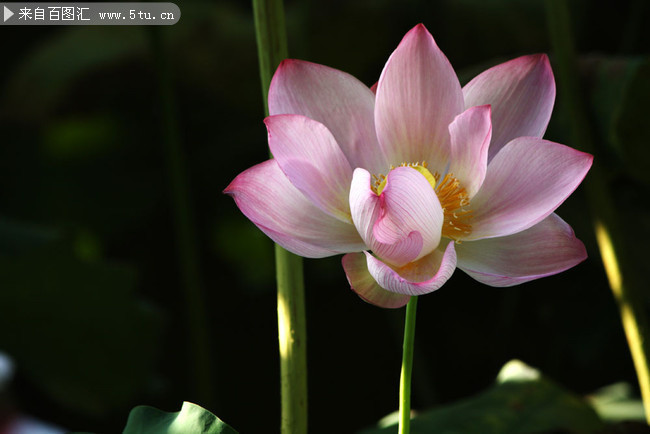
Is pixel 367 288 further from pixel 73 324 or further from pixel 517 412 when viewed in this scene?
pixel 73 324

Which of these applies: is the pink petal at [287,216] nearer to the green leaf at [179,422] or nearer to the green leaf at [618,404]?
the green leaf at [179,422]

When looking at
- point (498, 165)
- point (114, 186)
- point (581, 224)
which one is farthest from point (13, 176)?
point (498, 165)

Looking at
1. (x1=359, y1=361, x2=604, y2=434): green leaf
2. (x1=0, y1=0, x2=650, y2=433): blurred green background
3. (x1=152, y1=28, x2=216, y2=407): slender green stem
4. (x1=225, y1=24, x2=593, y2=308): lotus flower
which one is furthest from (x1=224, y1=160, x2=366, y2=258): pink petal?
(x1=152, y1=28, x2=216, y2=407): slender green stem

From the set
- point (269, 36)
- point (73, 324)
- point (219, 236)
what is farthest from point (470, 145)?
point (219, 236)

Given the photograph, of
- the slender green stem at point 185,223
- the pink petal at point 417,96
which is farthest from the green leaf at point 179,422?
the slender green stem at point 185,223

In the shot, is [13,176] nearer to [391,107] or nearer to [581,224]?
[581,224]

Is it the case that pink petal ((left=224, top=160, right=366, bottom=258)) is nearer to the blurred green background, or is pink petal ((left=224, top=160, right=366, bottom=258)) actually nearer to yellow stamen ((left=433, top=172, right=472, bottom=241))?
yellow stamen ((left=433, top=172, right=472, bottom=241))
